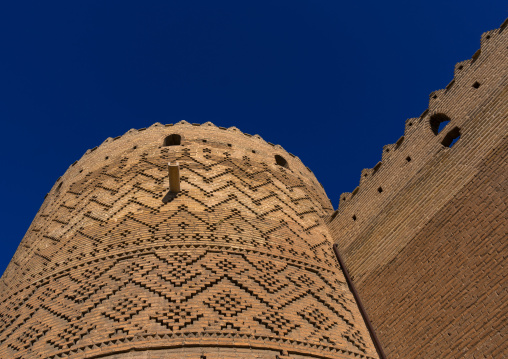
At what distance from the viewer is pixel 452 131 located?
5.54 meters

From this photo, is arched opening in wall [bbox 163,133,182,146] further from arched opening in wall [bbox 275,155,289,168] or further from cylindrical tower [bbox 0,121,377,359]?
arched opening in wall [bbox 275,155,289,168]

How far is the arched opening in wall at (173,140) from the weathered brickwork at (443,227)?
2.60 m

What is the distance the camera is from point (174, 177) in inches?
221

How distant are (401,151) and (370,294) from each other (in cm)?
203

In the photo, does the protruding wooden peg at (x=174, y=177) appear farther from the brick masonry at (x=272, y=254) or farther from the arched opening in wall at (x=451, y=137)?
the arched opening in wall at (x=451, y=137)

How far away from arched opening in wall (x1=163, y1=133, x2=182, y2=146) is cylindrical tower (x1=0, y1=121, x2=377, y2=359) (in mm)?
22

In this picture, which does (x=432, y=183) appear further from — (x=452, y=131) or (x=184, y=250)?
(x=184, y=250)

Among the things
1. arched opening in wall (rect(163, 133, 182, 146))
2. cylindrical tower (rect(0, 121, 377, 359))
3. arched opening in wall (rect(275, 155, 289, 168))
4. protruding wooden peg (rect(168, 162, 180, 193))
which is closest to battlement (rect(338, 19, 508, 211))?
cylindrical tower (rect(0, 121, 377, 359))

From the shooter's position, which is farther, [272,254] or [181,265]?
[272,254]

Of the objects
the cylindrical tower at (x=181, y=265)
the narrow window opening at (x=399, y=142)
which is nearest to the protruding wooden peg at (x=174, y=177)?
the cylindrical tower at (x=181, y=265)

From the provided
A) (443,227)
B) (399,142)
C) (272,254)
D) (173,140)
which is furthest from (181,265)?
(399,142)

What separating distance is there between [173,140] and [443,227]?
13.5 ft

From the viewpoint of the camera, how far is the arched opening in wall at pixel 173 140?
23.8 feet

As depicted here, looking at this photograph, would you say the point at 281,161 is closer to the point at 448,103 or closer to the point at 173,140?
the point at 173,140
